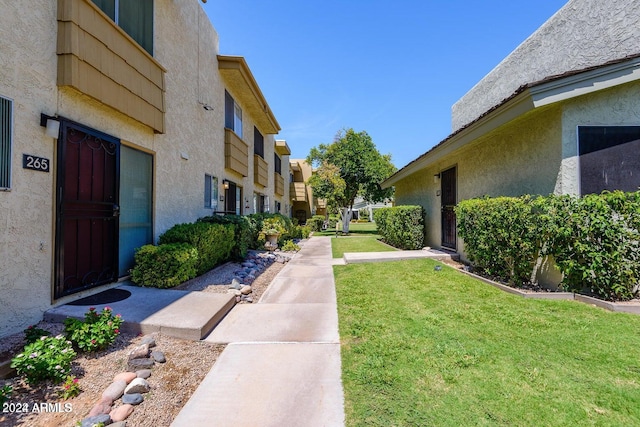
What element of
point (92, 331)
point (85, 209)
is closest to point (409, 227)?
point (85, 209)

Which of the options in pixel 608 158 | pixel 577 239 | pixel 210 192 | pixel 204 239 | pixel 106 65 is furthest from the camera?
pixel 210 192

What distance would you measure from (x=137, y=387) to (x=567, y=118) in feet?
24.6

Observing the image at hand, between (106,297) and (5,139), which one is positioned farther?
(106,297)

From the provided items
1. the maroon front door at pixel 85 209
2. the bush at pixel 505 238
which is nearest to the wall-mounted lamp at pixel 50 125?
the maroon front door at pixel 85 209

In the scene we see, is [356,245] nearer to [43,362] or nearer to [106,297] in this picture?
[106,297]

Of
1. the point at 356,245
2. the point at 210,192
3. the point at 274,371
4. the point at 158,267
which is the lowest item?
the point at 274,371

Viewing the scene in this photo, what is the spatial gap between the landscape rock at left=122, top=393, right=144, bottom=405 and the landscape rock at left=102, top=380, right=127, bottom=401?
8cm

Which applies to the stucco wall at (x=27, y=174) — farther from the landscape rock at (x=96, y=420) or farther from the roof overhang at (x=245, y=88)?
the roof overhang at (x=245, y=88)

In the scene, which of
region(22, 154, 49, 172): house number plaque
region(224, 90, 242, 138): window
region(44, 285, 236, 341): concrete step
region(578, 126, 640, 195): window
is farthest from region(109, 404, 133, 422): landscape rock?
region(224, 90, 242, 138): window

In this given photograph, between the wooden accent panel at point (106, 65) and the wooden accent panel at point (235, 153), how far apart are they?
4.13 m

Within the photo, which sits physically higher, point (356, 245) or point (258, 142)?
point (258, 142)

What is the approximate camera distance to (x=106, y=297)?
178 inches

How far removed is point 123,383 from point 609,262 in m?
6.74

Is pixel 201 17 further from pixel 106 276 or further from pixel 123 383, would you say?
pixel 123 383
